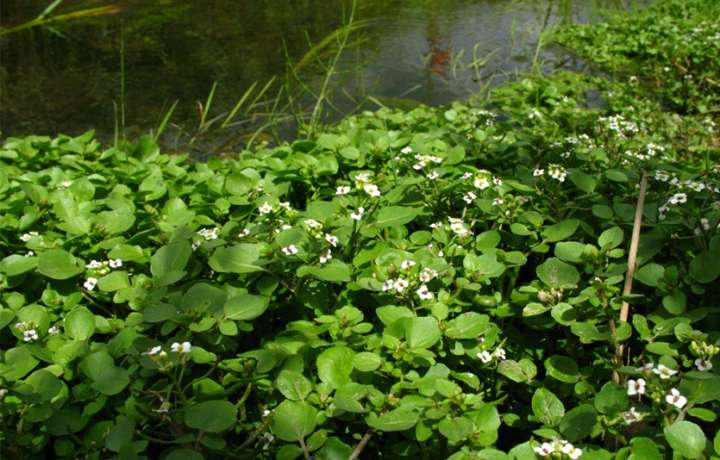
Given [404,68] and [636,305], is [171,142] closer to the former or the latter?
[404,68]

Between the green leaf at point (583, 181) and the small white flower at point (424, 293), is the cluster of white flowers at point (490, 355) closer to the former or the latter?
the small white flower at point (424, 293)

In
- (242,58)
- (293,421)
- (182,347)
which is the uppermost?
(182,347)

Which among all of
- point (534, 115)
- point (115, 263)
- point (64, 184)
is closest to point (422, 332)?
point (115, 263)

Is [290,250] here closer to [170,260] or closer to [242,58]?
[170,260]

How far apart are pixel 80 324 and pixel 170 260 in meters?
0.24

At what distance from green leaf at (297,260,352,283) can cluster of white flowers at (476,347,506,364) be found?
329 millimetres

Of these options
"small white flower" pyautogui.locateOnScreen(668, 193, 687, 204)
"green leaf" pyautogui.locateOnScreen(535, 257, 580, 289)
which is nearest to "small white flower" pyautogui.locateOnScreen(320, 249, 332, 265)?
"green leaf" pyautogui.locateOnScreen(535, 257, 580, 289)

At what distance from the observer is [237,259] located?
1664 millimetres

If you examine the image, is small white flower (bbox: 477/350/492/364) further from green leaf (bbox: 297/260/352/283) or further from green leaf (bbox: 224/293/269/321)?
green leaf (bbox: 224/293/269/321)

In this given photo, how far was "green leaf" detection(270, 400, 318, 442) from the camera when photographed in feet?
4.36

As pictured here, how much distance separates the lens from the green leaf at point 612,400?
132 cm

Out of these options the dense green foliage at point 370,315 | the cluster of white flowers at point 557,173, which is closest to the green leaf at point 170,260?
the dense green foliage at point 370,315

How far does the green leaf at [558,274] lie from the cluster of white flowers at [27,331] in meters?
1.12

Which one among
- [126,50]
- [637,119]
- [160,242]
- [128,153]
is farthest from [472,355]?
[126,50]
